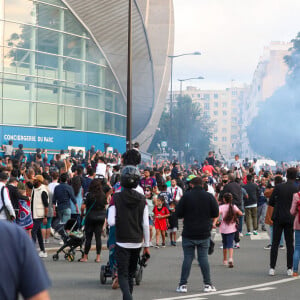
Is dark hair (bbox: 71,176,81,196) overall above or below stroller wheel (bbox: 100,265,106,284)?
above

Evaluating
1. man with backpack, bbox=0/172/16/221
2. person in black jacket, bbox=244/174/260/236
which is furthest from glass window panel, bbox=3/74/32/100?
man with backpack, bbox=0/172/16/221

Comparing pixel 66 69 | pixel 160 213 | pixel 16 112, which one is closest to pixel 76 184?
pixel 160 213

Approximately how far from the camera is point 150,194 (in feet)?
64.7

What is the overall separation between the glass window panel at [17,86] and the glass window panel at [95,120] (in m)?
5.52

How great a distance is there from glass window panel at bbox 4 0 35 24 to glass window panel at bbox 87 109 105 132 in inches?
277

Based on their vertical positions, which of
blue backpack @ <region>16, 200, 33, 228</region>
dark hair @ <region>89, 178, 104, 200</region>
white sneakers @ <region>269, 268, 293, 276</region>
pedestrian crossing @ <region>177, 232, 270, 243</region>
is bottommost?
pedestrian crossing @ <region>177, 232, 270, 243</region>

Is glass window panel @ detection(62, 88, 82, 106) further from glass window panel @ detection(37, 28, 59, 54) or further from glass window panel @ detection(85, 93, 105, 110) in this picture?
glass window panel @ detection(37, 28, 59, 54)

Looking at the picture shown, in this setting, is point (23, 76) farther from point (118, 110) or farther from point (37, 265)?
point (37, 265)

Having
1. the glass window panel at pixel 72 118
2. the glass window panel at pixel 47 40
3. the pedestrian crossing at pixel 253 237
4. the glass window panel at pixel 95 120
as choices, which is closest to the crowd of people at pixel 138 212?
the pedestrian crossing at pixel 253 237

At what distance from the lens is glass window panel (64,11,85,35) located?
48.3 m

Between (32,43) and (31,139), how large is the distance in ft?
18.2

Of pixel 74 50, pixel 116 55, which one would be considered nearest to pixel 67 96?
pixel 74 50

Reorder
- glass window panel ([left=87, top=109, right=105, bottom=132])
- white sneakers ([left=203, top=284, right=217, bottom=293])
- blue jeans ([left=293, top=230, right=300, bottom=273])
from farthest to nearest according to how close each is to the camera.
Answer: glass window panel ([left=87, top=109, right=105, bottom=132])
blue jeans ([left=293, top=230, right=300, bottom=273])
white sneakers ([left=203, top=284, right=217, bottom=293])

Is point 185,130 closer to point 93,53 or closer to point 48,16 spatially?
point 93,53
